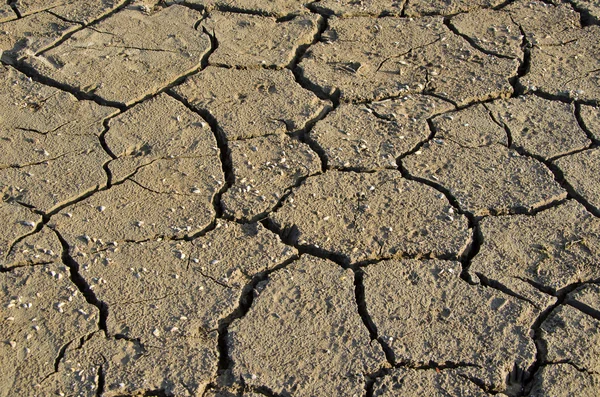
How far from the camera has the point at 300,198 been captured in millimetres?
3441

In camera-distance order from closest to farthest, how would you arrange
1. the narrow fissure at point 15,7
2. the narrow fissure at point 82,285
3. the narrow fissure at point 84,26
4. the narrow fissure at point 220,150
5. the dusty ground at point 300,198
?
1. the dusty ground at point 300,198
2. the narrow fissure at point 82,285
3. the narrow fissure at point 220,150
4. the narrow fissure at point 84,26
5. the narrow fissure at point 15,7

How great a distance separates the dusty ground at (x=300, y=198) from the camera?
2826mm

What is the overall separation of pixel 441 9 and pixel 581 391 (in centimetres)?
270

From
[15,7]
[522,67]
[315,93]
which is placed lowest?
[15,7]

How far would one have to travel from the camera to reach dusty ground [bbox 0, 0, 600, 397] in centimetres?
283

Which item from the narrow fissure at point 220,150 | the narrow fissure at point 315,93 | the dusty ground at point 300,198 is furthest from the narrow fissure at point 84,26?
the narrow fissure at point 315,93

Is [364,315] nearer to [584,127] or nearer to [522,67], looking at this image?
[584,127]

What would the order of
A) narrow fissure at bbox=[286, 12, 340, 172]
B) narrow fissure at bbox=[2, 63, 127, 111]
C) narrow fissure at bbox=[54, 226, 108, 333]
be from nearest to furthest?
narrow fissure at bbox=[54, 226, 108, 333], narrow fissure at bbox=[286, 12, 340, 172], narrow fissure at bbox=[2, 63, 127, 111]

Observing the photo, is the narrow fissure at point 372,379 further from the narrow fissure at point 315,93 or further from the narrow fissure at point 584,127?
the narrow fissure at point 584,127

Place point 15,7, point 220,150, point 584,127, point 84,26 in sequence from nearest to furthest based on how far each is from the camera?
point 220,150 < point 584,127 < point 84,26 < point 15,7

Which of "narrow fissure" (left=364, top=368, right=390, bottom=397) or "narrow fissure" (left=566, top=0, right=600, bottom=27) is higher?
"narrow fissure" (left=566, top=0, right=600, bottom=27)

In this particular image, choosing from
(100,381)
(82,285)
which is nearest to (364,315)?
(100,381)

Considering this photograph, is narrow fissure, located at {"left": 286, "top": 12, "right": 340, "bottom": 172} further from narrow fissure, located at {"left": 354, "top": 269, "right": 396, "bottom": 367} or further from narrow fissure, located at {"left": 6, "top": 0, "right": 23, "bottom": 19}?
narrow fissure, located at {"left": 6, "top": 0, "right": 23, "bottom": 19}

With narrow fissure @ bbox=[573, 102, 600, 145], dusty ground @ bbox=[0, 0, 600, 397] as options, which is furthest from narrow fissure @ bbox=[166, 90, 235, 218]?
narrow fissure @ bbox=[573, 102, 600, 145]
